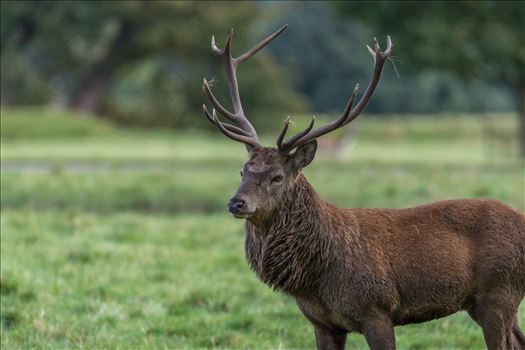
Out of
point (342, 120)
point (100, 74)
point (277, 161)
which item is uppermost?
point (100, 74)

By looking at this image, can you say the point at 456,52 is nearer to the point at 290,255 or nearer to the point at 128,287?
the point at 128,287

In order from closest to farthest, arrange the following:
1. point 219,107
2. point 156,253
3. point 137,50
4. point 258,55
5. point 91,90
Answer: point 219,107
point 156,253
point 137,50
point 258,55
point 91,90

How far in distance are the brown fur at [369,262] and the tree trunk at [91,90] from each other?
1936 inches

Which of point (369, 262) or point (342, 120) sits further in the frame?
point (342, 120)

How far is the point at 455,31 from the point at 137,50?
102ft

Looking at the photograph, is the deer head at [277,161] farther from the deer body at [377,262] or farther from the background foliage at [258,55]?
the background foliage at [258,55]

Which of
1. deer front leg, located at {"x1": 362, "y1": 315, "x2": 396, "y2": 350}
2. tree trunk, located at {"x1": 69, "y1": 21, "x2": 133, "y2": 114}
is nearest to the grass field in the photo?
deer front leg, located at {"x1": 362, "y1": 315, "x2": 396, "y2": 350}

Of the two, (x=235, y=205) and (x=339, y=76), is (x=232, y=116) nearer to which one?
(x=235, y=205)

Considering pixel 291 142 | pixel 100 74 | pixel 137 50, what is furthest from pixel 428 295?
pixel 100 74

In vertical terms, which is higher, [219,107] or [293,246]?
[219,107]

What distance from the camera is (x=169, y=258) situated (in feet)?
38.0

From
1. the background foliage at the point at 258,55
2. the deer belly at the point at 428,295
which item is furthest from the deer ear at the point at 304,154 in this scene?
the background foliage at the point at 258,55

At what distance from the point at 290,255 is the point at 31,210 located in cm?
909

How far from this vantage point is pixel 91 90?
55594 millimetres
